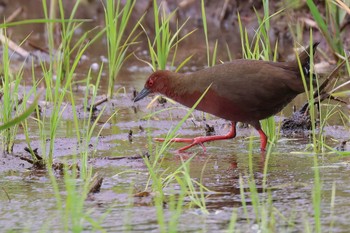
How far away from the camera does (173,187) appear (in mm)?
5227

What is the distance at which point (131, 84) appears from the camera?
9.38 m

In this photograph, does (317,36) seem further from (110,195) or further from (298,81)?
(110,195)

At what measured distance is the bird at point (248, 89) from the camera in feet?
20.9

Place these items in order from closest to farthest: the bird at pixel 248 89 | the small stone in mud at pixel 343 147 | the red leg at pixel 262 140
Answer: the small stone in mud at pixel 343 147
the bird at pixel 248 89
the red leg at pixel 262 140

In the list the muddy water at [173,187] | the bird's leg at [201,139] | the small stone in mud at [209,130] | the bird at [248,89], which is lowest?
the muddy water at [173,187]

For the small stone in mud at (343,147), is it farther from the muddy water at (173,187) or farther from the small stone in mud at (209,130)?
the small stone in mud at (209,130)

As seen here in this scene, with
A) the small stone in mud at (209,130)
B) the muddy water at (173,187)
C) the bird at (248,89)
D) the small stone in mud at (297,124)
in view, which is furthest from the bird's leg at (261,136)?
the small stone in mud at (209,130)

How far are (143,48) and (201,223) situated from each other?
7686 mm

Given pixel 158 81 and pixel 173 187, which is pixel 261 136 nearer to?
pixel 158 81

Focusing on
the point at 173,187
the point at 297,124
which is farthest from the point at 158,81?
the point at 173,187

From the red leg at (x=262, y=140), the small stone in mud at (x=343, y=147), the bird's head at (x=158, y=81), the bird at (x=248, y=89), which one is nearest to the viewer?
the small stone in mud at (x=343, y=147)

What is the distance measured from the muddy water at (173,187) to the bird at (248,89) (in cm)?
23

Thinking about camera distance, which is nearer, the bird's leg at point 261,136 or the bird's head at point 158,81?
the bird's leg at point 261,136

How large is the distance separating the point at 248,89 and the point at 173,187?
1.41 m
